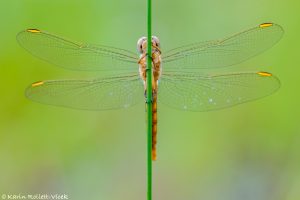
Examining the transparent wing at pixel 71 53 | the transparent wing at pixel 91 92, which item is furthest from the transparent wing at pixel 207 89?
the transparent wing at pixel 71 53

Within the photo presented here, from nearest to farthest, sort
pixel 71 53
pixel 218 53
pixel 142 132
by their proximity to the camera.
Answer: pixel 71 53 < pixel 218 53 < pixel 142 132

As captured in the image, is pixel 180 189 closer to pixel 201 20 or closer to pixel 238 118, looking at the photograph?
pixel 238 118

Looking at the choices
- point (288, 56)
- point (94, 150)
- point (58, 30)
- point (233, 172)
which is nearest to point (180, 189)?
point (233, 172)

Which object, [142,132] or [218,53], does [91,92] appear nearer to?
[218,53]

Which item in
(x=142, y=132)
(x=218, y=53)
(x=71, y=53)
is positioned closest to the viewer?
(x=71, y=53)

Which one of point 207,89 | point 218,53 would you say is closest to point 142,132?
point 207,89

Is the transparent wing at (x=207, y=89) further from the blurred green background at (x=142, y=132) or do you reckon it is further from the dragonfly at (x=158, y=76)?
the blurred green background at (x=142, y=132)

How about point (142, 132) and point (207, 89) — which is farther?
point (142, 132)

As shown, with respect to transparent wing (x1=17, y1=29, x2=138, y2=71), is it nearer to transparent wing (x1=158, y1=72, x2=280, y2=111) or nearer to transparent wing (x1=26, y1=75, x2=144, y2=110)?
transparent wing (x1=26, y1=75, x2=144, y2=110)
